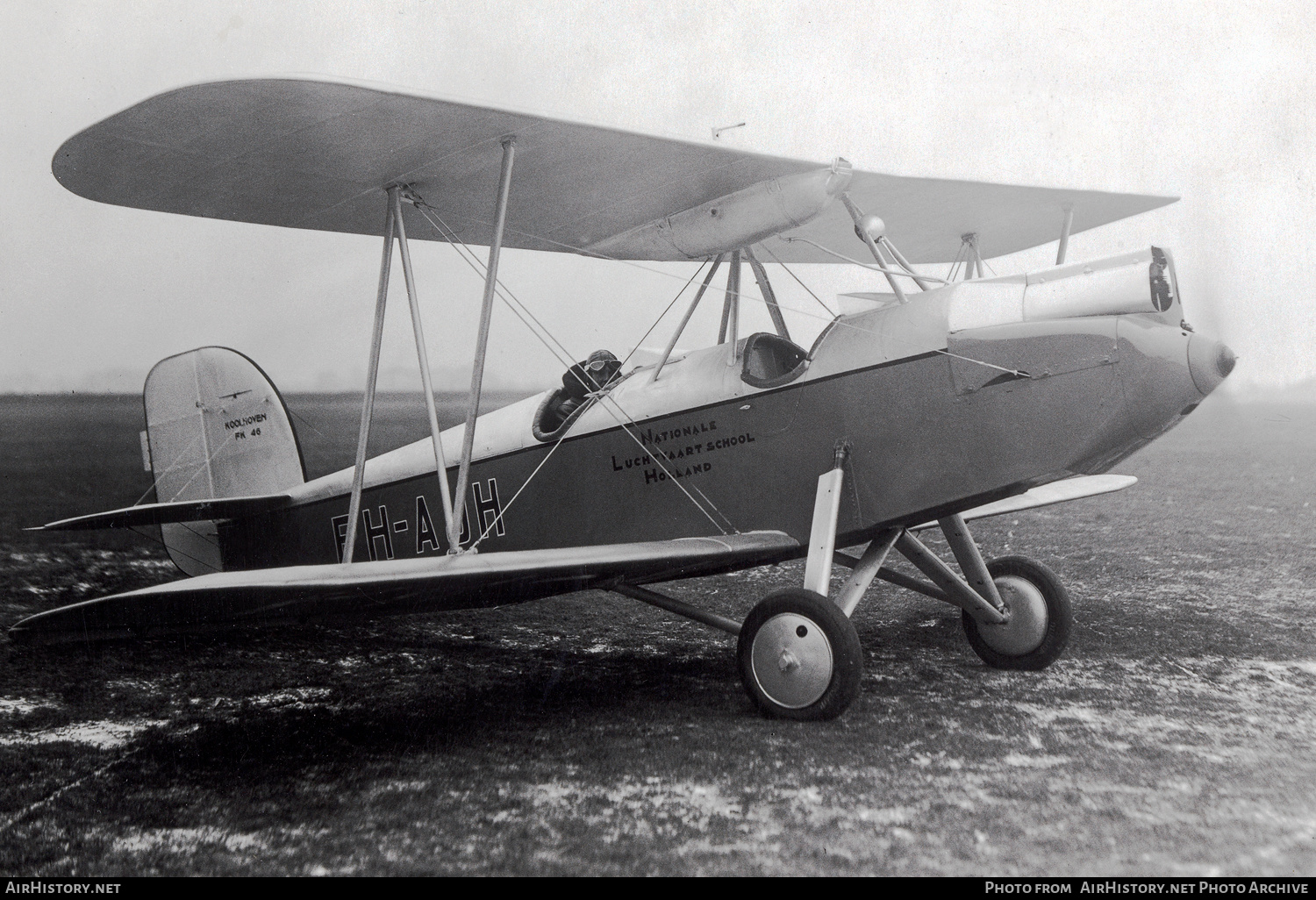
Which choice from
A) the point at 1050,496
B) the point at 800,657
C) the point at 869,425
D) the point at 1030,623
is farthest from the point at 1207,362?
the point at 1050,496

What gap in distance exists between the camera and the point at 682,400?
13.6 feet

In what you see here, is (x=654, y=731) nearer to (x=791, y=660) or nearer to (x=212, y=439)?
(x=791, y=660)

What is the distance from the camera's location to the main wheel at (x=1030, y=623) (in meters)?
4.28

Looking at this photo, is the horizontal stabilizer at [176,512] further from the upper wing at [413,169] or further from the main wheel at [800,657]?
the main wheel at [800,657]

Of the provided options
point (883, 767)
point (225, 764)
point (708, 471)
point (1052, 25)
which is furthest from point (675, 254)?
point (1052, 25)

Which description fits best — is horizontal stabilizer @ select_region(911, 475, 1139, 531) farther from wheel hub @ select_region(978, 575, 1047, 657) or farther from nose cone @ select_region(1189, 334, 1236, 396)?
nose cone @ select_region(1189, 334, 1236, 396)

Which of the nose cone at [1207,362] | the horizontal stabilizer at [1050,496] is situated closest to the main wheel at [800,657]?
the nose cone at [1207,362]

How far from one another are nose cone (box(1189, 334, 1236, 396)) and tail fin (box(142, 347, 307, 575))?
4.25m

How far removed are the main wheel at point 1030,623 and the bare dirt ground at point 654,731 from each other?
13 centimetres

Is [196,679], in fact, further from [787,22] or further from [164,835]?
[787,22]

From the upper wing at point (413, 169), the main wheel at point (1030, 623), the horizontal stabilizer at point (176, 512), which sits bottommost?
the main wheel at point (1030, 623)

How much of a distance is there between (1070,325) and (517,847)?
2.54 m

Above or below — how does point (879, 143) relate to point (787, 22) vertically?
below

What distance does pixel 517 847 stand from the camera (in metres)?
2.41
